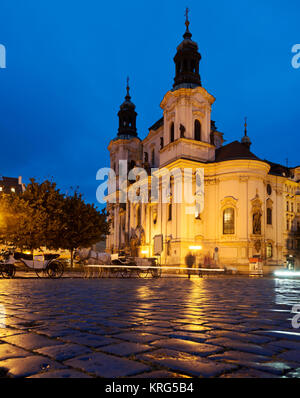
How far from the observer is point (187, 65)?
4706 cm

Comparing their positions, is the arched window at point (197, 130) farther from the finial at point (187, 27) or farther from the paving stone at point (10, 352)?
the paving stone at point (10, 352)

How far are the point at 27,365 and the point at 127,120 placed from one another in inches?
2641

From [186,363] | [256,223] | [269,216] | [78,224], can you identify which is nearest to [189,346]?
[186,363]

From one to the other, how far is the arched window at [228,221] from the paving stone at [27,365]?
40.7 m

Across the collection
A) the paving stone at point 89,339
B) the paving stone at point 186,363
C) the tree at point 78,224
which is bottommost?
the paving stone at point 89,339

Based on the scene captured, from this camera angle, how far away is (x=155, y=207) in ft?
162

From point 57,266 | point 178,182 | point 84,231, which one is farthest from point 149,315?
point 178,182

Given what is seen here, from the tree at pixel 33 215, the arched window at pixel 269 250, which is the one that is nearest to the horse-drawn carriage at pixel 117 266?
the tree at pixel 33 215

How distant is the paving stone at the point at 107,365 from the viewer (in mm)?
2480

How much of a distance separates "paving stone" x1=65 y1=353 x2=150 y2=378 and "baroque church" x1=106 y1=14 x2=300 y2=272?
1483 inches

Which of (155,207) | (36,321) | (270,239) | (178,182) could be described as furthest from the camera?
(155,207)

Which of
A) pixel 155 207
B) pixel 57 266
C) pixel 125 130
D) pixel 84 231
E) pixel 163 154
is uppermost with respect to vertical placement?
pixel 125 130

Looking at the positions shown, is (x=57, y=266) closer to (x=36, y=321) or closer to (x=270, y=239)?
(x=36, y=321)
